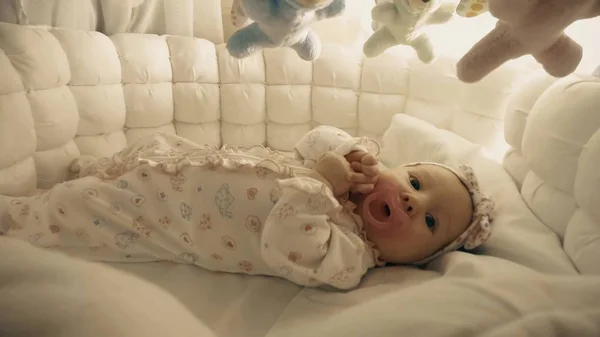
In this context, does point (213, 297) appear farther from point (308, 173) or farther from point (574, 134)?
point (574, 134)

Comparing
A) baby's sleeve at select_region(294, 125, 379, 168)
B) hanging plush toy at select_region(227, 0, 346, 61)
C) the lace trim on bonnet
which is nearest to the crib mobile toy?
hanging plush toy at select_region(227, 0, 346, 61)

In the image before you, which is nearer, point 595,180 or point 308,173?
point 595,180

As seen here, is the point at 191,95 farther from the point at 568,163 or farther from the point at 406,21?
the point at 568,163

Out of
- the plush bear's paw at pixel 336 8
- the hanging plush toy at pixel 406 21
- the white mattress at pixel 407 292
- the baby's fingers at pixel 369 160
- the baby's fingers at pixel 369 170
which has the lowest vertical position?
the white mattress at pixel 407 292

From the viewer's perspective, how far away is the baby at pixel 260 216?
0.84 metres

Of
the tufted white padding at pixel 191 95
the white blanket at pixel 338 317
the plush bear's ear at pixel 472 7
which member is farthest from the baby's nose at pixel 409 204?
the tufted white padding at pixel 191 95

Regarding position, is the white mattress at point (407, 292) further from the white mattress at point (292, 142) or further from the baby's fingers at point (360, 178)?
the baby's fingers at point (360, 178)

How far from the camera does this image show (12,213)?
2.82ft

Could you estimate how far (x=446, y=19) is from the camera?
100 centimetres

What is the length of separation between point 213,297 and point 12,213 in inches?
14.9

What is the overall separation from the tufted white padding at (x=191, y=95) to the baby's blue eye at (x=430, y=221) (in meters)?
0.48

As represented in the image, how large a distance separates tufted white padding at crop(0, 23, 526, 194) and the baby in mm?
145

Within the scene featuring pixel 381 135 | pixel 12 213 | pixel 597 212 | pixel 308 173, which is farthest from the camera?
pixel 381 135

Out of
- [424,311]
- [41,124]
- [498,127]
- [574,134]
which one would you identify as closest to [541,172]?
[574,134]
